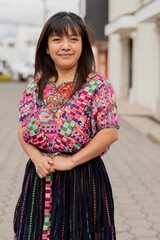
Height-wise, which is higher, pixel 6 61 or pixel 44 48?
pixel 44 48

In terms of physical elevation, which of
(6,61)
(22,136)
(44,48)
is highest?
(44,48)

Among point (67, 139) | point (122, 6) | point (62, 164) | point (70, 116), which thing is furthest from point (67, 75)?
point (122, 6)

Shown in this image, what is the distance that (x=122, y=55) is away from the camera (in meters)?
22.0

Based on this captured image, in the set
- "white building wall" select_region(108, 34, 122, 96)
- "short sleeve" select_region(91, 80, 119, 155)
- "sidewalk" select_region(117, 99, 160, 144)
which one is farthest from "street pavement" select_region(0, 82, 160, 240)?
"white building wall" select_region(108, 34, 122, 96)

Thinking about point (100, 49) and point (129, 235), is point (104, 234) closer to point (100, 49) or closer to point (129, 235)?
point (129, 235)

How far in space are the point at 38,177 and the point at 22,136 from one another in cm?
24

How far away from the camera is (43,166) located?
2.30 m

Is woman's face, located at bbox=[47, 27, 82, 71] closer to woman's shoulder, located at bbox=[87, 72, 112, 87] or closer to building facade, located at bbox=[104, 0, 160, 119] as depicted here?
woman's shoulder, located at bbox=[87, 72, 112, 87]

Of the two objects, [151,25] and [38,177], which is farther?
[151,25]

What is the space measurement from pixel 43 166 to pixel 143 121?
414 inches

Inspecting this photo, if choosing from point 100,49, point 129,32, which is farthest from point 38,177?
point 100,49

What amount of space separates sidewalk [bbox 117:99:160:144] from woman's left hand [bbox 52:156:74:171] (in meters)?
7.04

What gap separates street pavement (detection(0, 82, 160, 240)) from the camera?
13.7 feet

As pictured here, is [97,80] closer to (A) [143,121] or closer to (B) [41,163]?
(B) [41,163]
